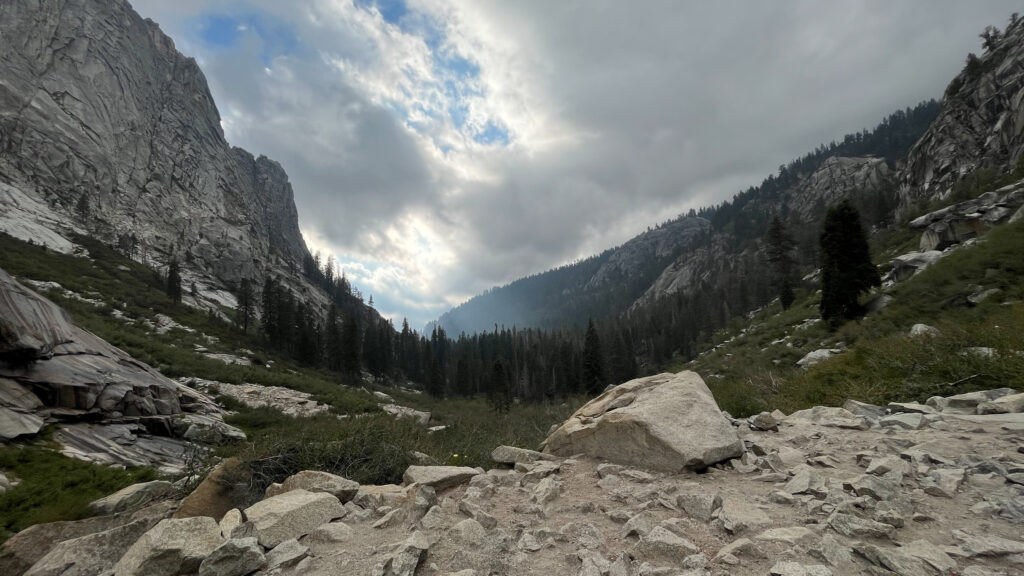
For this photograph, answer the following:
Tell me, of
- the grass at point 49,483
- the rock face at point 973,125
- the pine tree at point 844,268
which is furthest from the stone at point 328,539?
the rock face at point 973,125

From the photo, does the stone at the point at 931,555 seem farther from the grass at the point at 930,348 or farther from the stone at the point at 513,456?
the grass at the point at 930,348

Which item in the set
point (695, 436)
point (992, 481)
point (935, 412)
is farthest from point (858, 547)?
point (935, 412)

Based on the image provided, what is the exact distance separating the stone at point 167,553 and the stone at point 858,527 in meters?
5.15

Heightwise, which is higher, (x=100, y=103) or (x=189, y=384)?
(x=100, y=103)

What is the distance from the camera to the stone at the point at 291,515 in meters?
3.55

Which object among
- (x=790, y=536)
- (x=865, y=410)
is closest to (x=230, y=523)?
(x=790, y=536)

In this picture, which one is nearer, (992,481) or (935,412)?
(992,481)

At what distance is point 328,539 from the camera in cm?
359

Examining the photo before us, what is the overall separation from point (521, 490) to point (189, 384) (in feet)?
94.3

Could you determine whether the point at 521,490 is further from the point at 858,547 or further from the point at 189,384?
the point at 189,384

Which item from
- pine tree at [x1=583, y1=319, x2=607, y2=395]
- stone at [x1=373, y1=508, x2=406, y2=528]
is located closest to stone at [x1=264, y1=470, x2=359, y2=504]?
stone at [x1=373, y1=508, x2=406, y2=528]

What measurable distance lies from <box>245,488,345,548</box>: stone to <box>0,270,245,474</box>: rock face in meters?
9.04

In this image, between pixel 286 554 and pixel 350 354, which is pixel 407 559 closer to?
pixel 286 554

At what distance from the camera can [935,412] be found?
598 cm
